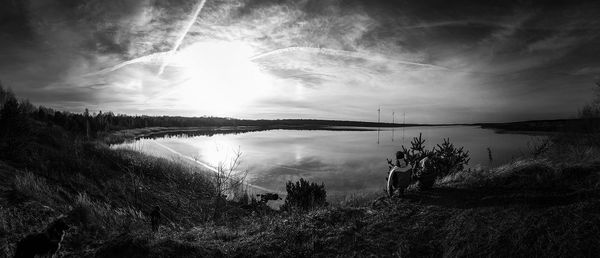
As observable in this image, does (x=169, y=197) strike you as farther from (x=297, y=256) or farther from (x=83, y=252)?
(x=297, y=256)

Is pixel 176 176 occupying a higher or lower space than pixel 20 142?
lower

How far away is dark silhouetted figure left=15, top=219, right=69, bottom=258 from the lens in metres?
4.11

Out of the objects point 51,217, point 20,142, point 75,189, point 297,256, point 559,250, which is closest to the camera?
point 559,250

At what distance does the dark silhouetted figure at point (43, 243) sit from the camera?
411 cm

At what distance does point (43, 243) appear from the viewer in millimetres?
4227

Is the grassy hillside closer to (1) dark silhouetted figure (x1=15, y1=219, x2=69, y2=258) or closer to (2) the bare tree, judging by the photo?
(1) dark silhouetted figure (x1=15, y1=219, x2=69, y2=258)

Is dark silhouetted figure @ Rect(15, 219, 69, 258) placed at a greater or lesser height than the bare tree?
greater

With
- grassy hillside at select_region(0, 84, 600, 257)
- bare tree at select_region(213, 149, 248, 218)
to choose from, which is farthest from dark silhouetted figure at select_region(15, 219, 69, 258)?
bare tree at select_region(213, 149, 248, 218)

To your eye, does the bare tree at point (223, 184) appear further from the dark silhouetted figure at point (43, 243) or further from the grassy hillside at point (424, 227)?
the dark silhouetted figure at point (43, 243)

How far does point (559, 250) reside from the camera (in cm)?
396

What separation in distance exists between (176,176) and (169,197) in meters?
7.02

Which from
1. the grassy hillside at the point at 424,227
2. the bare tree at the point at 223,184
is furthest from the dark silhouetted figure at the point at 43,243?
the bare tree at the point at 223,184

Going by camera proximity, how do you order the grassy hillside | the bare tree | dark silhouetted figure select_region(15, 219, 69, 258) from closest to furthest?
dark silhouetted figure select_region(15, 219, 69, 258) → the grassy hillside → the bare tree

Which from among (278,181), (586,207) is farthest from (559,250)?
(278,181)
